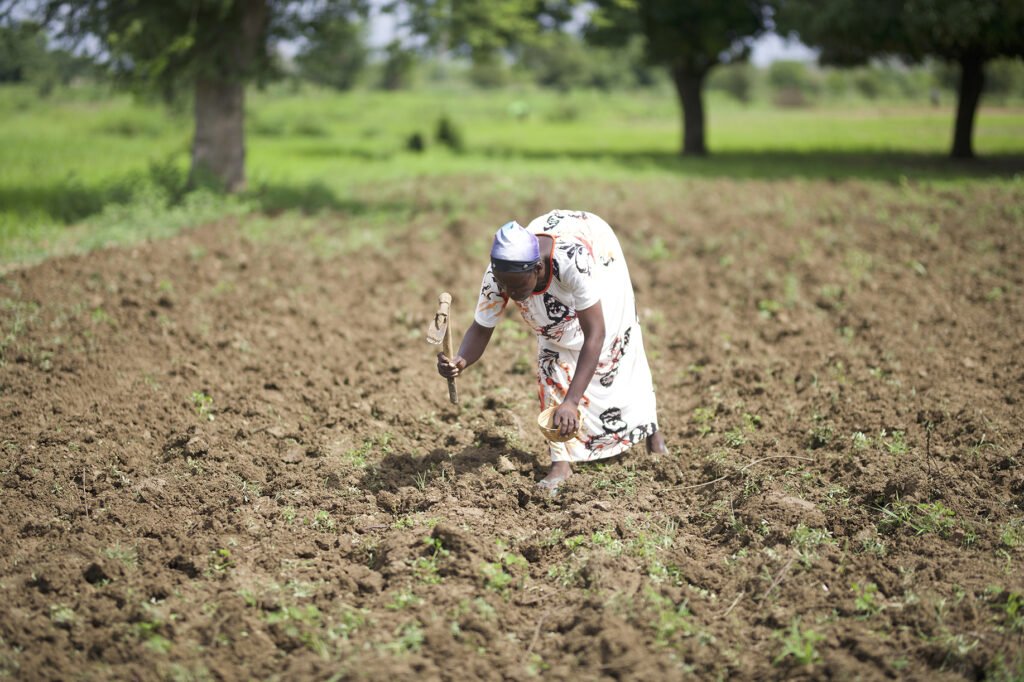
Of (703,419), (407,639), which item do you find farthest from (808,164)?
(407,639)

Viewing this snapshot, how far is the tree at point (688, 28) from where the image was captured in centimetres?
1900

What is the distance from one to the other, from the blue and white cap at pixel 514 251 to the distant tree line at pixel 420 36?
8.26 meters

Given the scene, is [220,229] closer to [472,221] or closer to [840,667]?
[472,221]

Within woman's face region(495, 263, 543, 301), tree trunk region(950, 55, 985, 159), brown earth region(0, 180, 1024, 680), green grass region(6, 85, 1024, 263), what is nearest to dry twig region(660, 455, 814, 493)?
brown earth region(0, 180, 1024, 680)

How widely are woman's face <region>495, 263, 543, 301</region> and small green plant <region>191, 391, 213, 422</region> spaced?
8.59 feet

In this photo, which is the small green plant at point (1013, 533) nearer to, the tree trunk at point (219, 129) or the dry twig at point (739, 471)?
the dry twig at point (739, 471)

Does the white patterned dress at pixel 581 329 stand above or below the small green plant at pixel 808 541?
above

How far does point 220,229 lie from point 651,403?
717cm

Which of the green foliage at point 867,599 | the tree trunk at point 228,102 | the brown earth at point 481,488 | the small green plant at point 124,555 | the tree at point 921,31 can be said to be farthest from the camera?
the tree at point 921,31

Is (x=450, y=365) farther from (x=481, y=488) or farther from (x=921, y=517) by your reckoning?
(x=921, y=517)

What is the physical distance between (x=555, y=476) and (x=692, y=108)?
18.3 metres

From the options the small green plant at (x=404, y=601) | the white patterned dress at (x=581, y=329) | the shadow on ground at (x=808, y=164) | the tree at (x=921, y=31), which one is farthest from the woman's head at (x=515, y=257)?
the tree at (x=921, y=31)

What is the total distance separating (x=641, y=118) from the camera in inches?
1646

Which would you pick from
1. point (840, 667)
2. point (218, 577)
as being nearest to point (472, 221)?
point (218, 577)
